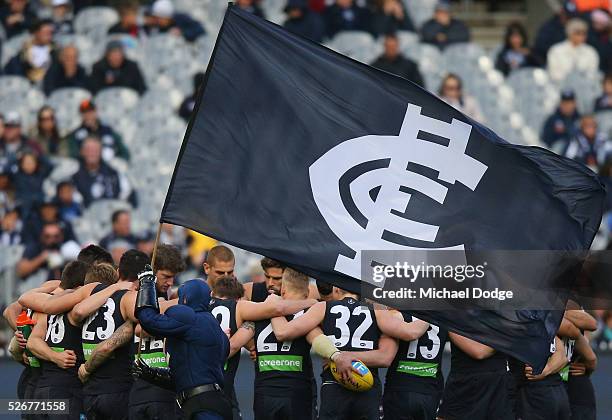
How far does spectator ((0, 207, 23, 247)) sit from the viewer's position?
57.6ft

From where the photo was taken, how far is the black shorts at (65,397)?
10.3 metres

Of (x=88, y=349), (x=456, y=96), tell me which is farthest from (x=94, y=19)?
(x=88, y=349)

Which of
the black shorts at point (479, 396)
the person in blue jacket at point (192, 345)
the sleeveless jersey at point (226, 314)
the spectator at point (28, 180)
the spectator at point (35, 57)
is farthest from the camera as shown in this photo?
the spectator at point (35, 57)

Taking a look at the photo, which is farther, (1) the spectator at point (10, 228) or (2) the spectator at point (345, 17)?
(2) the spectator at point (345, 17)

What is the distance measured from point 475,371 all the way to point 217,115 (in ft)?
9.92

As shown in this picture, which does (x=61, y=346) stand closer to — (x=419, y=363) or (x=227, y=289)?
(x=227, y=289)

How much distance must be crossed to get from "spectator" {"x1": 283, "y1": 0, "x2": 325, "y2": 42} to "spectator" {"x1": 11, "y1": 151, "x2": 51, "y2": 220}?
14.6ft

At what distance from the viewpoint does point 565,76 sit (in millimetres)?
21266

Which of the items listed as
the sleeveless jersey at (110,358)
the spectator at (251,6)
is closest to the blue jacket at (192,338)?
the sleeveless jersey at (110,358)

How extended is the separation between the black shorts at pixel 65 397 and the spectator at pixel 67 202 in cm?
767

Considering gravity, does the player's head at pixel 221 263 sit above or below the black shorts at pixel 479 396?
above

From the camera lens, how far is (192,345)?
8.82m

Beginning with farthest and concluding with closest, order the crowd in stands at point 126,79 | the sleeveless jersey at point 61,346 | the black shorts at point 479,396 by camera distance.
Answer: the crowd in stands at point 126,79 < the black shorts at point 479,396 < the sleeveless jersey at point 61,346

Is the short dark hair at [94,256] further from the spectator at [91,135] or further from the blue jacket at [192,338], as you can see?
the spectator at [91,135]
